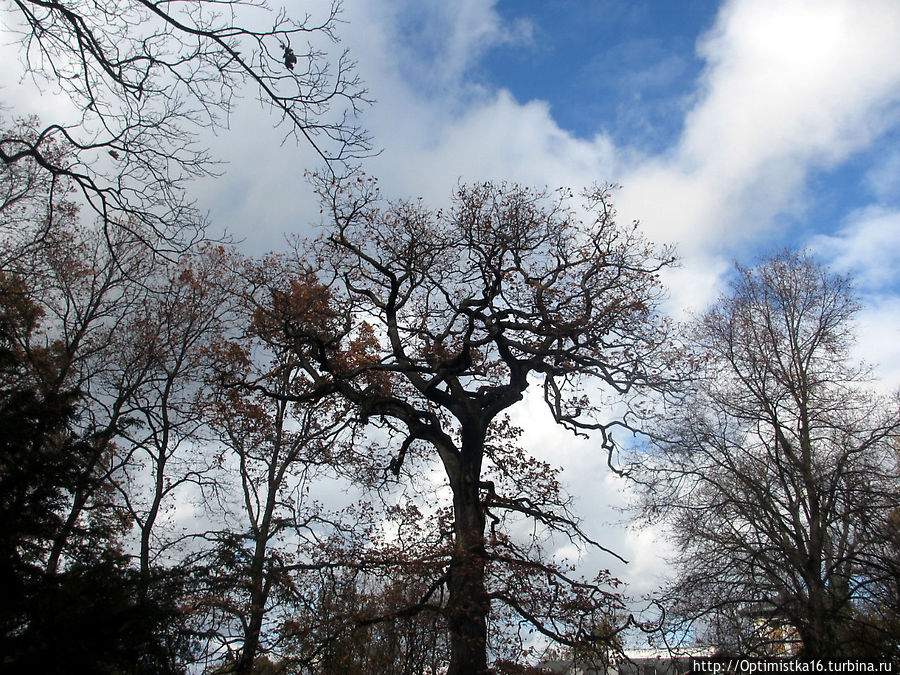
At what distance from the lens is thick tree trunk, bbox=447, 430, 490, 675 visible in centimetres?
959

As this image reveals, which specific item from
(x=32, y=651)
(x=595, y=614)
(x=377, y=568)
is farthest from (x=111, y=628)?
(x=595, y=614)

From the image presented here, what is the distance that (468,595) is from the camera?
9914 millimetres

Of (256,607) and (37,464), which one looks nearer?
(37,464)

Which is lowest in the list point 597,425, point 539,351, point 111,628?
point 111,628

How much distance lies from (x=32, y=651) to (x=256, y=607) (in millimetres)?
9100

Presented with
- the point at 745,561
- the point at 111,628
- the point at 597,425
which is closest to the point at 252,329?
the point at 597,425

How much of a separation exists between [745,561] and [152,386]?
15198mm

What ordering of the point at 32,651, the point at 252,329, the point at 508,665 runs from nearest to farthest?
the point at 32,651
the point at 508,665
the point at 252,329

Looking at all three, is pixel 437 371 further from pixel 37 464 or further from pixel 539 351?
pixel 37 464

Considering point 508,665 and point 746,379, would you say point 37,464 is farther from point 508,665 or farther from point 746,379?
point 746,379

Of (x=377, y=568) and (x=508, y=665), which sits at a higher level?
(x=377, y=568)

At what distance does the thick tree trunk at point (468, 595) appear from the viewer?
9586 millimetres

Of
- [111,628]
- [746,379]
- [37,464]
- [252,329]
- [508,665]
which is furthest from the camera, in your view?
[746,379]

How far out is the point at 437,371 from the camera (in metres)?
11.0
